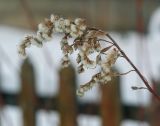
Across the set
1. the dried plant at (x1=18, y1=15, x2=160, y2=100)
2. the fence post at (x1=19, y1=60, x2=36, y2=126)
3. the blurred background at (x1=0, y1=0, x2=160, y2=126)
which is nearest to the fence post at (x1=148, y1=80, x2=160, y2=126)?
the blurred background at (x1=0, y1=0, x2=160, y2=126)

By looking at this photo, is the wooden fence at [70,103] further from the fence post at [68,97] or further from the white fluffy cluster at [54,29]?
the white fluffy cluster at [54,29]

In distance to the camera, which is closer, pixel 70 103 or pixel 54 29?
pixel 54 29

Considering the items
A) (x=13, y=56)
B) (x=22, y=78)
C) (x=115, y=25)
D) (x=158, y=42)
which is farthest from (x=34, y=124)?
(x=115, y=25)

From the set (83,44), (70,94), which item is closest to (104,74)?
(83,44)

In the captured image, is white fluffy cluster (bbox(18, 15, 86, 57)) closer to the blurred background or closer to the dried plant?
the dried plant

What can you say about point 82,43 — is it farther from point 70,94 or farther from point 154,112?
point 70,94

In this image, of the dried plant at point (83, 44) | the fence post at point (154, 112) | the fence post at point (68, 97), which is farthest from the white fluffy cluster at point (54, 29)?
the fence post at point (68, 97)

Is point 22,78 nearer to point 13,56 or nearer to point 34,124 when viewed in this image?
point 34,124
